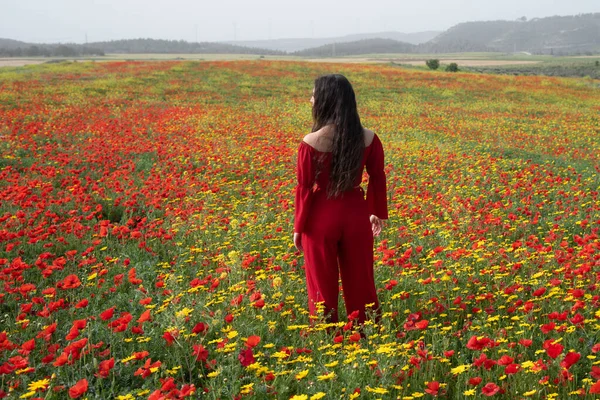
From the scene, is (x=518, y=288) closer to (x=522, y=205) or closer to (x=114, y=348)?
(x=114, y=348)

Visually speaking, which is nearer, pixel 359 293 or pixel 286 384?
pixel 286 384

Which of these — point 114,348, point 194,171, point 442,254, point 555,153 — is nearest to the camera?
point 114,348

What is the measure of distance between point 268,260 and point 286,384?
2.73 metres

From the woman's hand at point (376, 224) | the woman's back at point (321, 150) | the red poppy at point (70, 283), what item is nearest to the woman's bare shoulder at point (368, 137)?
the woman's back at point (321, 150)

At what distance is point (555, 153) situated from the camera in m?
13.7

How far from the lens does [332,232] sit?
3.93 m

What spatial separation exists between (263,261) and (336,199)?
2.21 metres

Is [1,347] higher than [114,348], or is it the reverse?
[1,347]

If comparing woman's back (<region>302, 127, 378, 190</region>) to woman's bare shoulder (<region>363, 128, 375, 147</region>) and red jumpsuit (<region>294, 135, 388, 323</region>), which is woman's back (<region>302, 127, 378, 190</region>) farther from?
woman's bare shoulder (<region>363, 128, 375, 147</region>)

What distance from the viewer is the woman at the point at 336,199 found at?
3.78 metres

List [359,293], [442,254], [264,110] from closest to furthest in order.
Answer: [359,293] < [442,254] < [264,110]

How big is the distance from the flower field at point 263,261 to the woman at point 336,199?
25 centimetres

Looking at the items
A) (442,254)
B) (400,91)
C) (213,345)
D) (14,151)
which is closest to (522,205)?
(442,254)

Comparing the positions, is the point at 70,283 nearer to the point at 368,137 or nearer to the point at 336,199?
the point at 336,199
